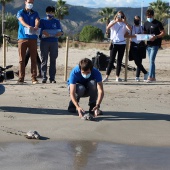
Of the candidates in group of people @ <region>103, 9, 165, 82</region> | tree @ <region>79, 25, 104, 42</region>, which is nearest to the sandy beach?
group of people @ <region>103, 9, 165, 82</region>

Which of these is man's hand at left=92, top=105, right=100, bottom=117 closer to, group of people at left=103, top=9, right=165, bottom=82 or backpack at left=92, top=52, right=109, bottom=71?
group of people at left=103, top=9, right=165, bottom=82

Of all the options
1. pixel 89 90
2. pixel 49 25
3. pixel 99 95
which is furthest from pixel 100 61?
pixel 99 95

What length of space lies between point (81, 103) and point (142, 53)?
14.2 ft

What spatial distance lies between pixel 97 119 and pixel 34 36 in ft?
13.5

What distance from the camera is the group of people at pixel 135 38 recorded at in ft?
44.9

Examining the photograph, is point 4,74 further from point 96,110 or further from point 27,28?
point 27,28

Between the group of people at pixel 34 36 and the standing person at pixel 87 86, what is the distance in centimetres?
365

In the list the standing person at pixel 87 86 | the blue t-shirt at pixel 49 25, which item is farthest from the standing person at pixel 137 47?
the standing person at pixel 87 86

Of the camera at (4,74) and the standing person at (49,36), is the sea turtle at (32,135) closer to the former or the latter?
the camera at (4,74)

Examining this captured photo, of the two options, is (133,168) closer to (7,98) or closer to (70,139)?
(70,139)

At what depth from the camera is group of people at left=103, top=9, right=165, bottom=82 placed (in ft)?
44.9

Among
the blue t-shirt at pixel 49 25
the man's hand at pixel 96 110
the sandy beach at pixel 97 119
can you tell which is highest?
the blue t-shirt at pixel 49 25

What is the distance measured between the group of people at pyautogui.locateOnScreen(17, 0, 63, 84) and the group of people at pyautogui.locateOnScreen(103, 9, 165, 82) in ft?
4.47

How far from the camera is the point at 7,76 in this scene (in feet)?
33.4
